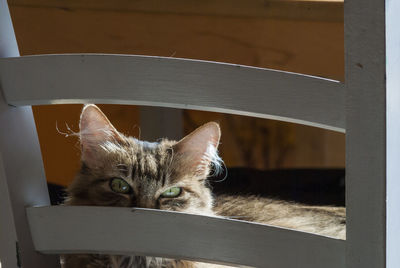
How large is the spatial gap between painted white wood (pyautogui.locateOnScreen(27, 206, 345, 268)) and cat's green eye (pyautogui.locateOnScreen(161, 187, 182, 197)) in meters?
0.31

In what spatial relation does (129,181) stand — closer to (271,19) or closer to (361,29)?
(361,29)

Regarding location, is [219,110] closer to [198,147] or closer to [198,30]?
[198,147]

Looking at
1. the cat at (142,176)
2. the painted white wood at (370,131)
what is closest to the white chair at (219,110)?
the painted white wood at (370,131)

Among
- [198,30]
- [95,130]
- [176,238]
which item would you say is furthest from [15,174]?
[198,30]

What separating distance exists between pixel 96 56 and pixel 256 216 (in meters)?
0.65

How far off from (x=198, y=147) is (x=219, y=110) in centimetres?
43

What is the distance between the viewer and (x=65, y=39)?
149 cm

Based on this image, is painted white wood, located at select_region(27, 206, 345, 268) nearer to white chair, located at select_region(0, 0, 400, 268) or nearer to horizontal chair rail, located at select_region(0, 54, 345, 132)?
white chair, located at select_region(0, 0, 400, 268)

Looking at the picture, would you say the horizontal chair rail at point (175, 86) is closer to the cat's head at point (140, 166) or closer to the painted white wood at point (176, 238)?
the painted white wood at point (176, 238)

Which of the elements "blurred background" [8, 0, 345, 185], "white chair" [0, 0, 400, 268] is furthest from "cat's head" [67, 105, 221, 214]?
"blurred background" [8, 0, 345, 185]

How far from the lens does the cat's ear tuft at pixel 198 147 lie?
977 mm

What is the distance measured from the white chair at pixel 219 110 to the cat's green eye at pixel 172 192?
28cm
